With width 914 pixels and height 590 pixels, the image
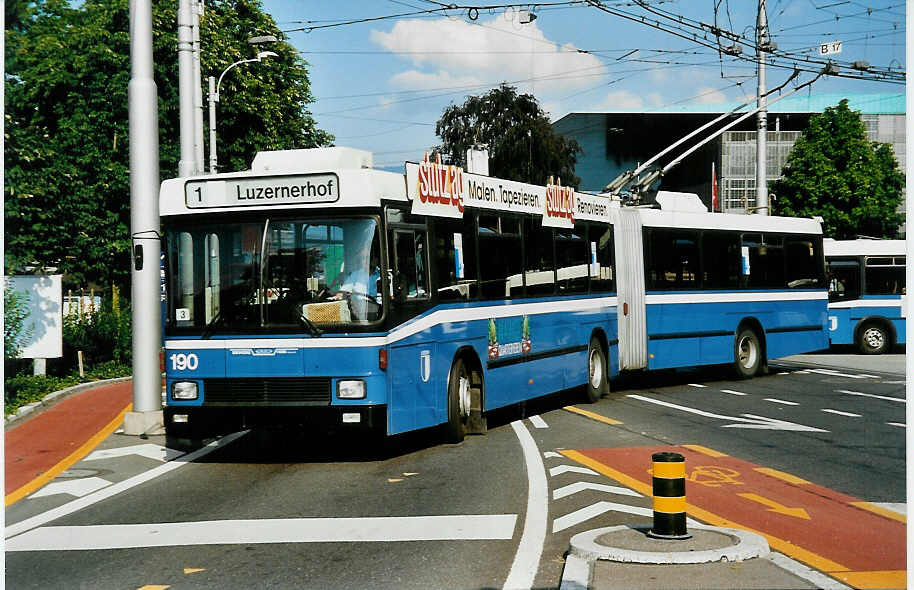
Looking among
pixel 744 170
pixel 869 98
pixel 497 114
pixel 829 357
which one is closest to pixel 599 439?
pixel 829 357

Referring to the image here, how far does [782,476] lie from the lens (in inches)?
419

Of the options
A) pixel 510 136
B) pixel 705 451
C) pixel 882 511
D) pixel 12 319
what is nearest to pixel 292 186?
pixel 705 451

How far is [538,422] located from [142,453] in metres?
5.06

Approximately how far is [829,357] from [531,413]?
51.0 feet

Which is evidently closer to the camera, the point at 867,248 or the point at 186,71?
the point at 186,71

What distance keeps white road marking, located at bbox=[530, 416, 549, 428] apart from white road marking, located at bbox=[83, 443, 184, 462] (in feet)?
14.7

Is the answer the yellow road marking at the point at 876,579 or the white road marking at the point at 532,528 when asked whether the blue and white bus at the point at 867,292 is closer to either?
the white road marking at the point at 532,528

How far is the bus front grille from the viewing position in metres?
11.4

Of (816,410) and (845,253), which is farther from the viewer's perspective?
(845,253)

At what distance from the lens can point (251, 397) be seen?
11516 mm

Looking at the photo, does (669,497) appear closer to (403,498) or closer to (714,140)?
(403,498)

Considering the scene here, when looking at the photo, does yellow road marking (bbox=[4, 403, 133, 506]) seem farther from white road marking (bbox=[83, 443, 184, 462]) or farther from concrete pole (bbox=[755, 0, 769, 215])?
concrete pole (bbox=[755, 0, 769, 215])

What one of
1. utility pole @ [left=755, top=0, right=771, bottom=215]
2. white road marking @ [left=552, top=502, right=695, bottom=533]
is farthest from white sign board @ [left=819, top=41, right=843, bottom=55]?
white road marking @ [left=552, top=502, right=695, bottom=533]

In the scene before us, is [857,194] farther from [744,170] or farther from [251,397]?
[251,397]
